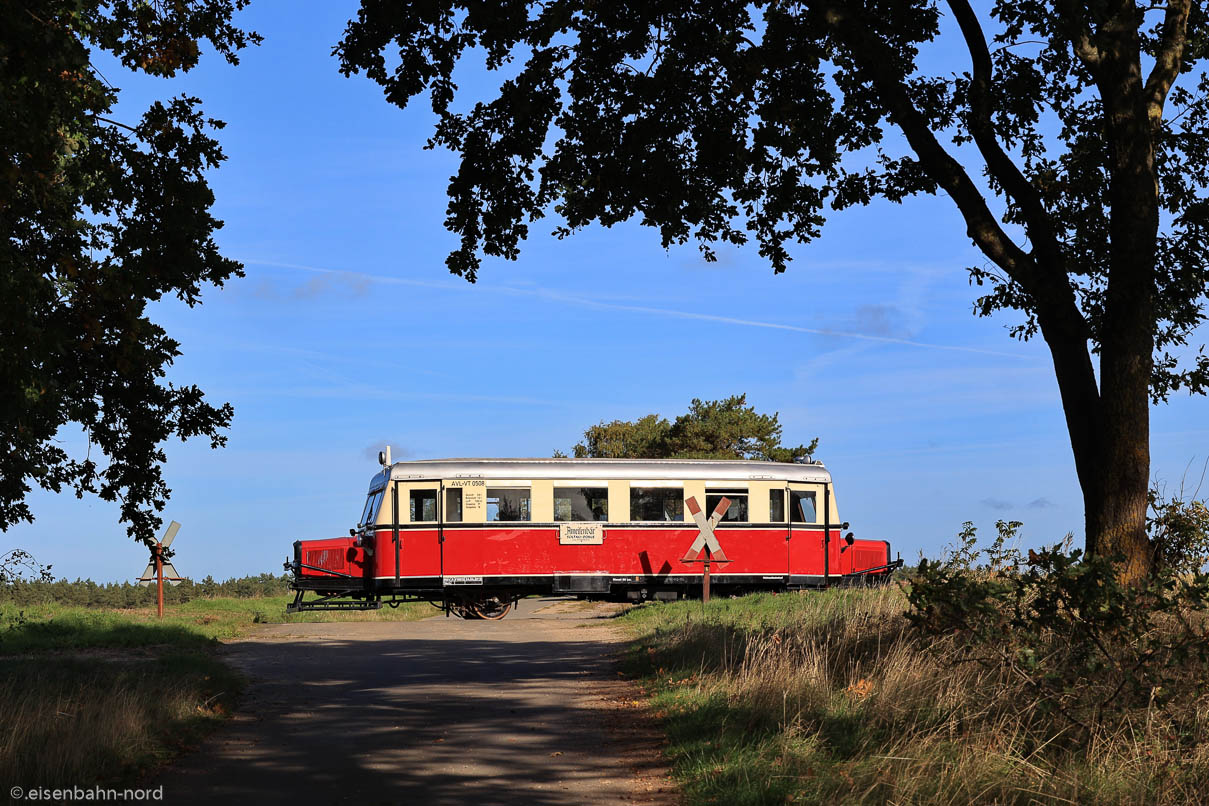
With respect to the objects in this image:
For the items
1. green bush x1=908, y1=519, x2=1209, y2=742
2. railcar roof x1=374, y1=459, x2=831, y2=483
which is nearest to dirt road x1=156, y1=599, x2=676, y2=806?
green bush x1=908, y1=519, x2=1209, y2=742

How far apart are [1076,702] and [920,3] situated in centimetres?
1090

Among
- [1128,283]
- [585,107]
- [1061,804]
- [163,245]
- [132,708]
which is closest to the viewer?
[1061,804]

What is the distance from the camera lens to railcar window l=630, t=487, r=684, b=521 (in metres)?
23.9

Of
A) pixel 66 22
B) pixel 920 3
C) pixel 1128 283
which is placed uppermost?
pixel 920 3

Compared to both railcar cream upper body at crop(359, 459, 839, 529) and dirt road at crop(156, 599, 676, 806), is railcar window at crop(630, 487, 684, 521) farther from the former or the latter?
dirt road at crop(156, 599, 676, 806)

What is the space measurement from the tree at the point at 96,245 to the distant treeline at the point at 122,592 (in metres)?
30.7

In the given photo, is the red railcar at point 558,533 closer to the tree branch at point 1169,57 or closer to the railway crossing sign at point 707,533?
the railway crossing sign at point 707,533

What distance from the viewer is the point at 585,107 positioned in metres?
16.1

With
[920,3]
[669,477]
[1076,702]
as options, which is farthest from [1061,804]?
[669,477]

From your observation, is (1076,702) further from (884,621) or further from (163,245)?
(163,245)

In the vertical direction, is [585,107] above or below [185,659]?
above

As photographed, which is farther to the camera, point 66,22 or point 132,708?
point 66,22

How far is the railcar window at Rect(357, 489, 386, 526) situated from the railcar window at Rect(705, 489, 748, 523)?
6.79 metres

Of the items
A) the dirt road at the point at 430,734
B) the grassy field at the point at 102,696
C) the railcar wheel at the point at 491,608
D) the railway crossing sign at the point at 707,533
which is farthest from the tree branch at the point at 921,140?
the railcar wheel at the point at 491,608
